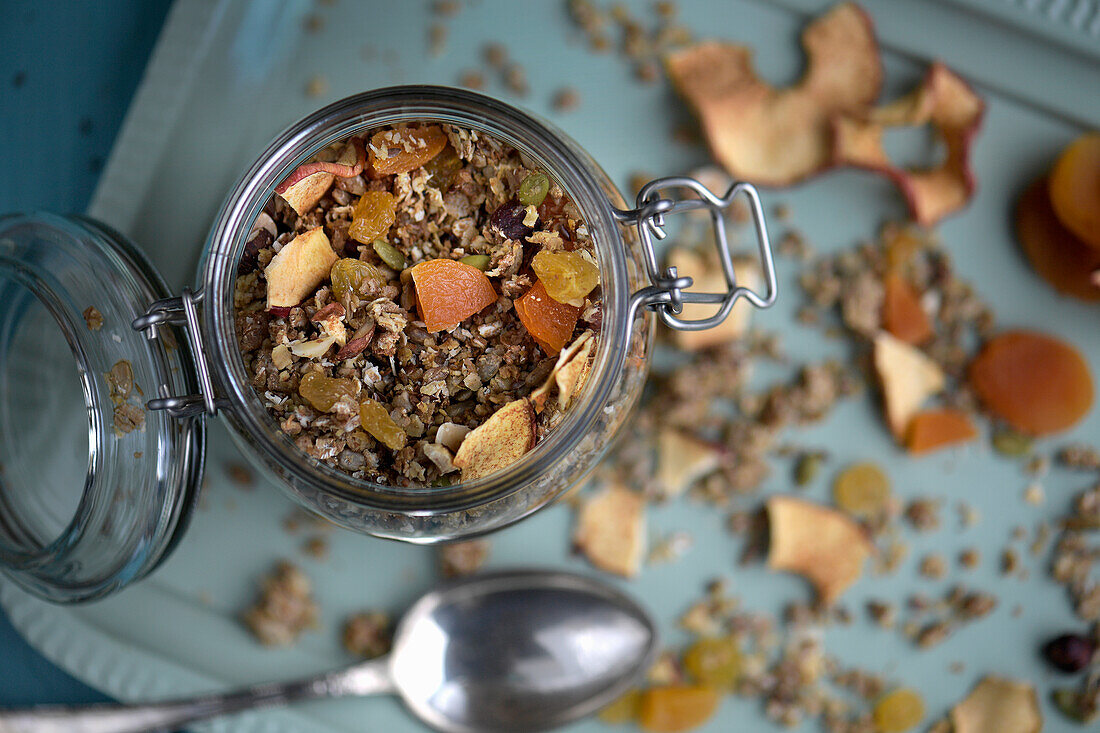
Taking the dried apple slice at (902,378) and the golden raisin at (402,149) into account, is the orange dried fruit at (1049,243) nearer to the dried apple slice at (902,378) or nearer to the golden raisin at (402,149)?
the dried apple slice at (902,378)

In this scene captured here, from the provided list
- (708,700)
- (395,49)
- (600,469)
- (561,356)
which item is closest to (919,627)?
(708,700)

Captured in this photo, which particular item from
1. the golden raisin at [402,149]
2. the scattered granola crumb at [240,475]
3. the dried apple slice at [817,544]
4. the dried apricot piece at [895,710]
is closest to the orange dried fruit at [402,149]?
the golden raisin at [402,149]

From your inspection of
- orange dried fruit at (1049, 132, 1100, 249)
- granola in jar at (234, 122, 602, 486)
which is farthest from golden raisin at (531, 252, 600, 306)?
orange dried fruit at (1049, 132, 1100, 249)

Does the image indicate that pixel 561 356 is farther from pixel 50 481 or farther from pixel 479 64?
pixel 50 481

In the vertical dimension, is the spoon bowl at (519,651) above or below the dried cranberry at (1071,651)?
below

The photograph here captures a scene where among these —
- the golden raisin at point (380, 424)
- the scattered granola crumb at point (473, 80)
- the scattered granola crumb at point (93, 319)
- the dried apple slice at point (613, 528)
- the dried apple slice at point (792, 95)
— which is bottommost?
the scattered granola crumb at point (93, 319)

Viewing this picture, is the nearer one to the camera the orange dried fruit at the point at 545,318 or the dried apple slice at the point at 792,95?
the orange dried fruit at the point at 545,318

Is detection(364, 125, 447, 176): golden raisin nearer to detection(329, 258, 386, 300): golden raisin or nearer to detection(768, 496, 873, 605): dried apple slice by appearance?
detection(329, 258, 386, 300): golden raisin
